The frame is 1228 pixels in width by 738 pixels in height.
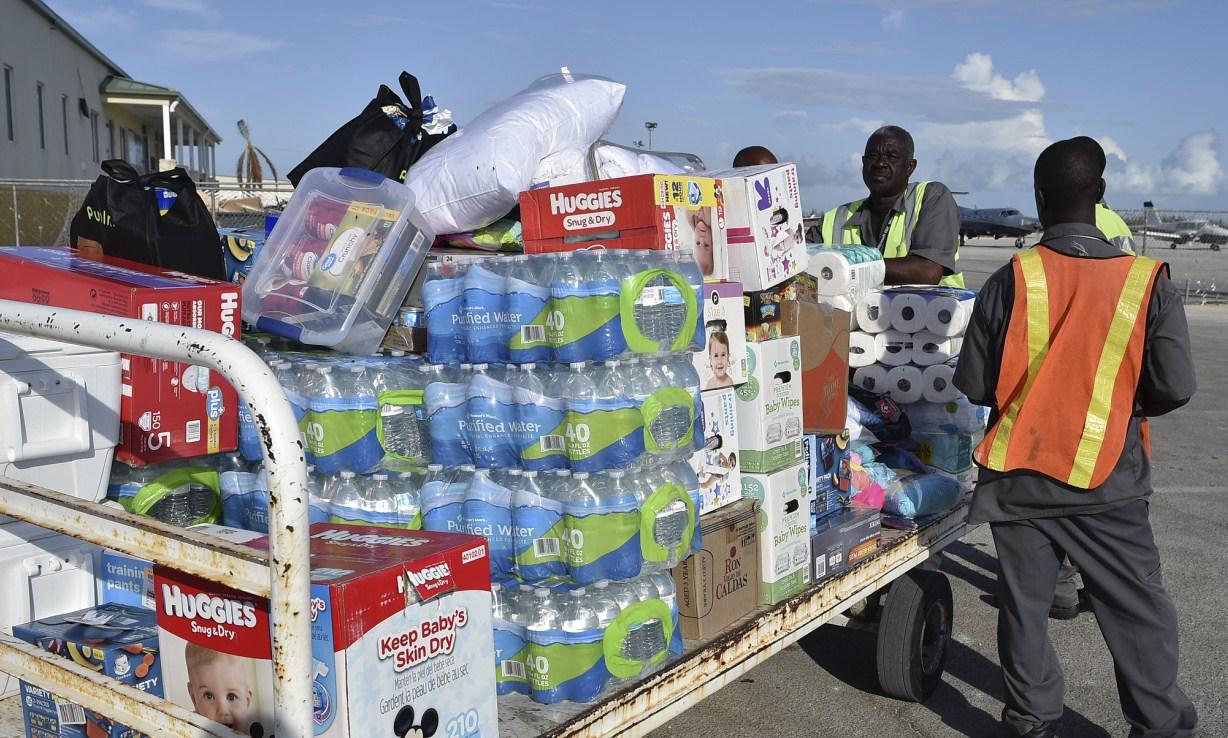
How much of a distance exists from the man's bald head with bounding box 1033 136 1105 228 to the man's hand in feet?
6.21

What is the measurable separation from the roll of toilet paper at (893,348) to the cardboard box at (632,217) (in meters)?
1.75

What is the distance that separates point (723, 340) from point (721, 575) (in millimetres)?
822

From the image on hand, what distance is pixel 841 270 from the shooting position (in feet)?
17.2

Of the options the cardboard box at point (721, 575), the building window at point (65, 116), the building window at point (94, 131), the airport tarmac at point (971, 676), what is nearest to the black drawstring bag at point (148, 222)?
the cardboard box at point (721, 575)

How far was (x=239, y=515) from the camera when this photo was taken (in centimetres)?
362

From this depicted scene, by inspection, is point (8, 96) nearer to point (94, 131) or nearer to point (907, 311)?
point (94, 131)

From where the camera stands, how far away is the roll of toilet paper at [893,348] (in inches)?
215

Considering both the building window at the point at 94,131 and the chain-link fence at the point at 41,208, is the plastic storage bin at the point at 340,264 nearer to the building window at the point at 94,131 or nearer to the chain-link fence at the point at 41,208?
the chain-link fence at the point at 41,208

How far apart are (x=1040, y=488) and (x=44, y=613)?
10.6ft

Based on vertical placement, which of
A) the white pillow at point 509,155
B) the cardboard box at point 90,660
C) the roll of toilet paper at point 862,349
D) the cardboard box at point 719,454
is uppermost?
the white pillow at point 509,155

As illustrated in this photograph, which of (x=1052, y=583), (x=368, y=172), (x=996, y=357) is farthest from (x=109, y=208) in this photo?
(x=1052, y=583)

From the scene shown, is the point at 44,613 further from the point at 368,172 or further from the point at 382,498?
the point at 368,172

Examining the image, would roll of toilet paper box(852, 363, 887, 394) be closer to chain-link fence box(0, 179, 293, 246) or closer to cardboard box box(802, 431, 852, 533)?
cardboard box box(802, 431, 852, 533)

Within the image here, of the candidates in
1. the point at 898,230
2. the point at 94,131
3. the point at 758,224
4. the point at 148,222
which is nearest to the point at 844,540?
the point at 758,224
